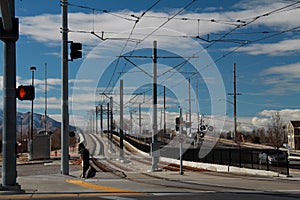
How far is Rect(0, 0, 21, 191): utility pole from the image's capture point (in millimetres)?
17203

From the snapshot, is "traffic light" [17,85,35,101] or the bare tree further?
the bare tree

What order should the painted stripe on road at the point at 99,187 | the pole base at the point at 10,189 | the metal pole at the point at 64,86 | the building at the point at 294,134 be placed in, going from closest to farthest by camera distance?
the pole base at the point at 10,189 < the painted stripe on road at the point at 99,187 < the metal pole at the point at 64,86 < the building at the point at 294,134

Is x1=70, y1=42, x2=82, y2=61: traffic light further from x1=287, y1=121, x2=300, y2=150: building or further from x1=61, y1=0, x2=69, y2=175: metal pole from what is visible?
x1=287, y1=121, x2=300, y2=150: building

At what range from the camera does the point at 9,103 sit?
57.7 feet

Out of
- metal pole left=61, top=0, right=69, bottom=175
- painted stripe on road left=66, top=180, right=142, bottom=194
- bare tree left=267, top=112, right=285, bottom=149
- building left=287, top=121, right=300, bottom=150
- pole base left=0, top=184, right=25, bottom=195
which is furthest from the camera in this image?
building left=287, top=121, right=300, bottom=150

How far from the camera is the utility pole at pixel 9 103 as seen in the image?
1720 centimetres

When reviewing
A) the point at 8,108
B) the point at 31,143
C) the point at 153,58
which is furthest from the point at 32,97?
the point at 31,143

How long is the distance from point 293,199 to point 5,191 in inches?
365

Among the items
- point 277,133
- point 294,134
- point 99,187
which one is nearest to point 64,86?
point 99,187

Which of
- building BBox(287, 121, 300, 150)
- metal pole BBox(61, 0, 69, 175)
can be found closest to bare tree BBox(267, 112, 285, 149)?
building BBox(287, 121, 300, 150)

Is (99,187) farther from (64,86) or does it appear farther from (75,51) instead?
(64,86)

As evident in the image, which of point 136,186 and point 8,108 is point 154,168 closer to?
point 136,186

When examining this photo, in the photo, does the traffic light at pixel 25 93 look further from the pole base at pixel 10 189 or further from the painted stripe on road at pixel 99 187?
the painted stripe on road at pixel 99 187

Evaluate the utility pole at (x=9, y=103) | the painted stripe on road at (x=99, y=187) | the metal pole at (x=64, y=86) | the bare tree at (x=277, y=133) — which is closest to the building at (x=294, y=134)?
the bare tree at (x=277, y=133)
